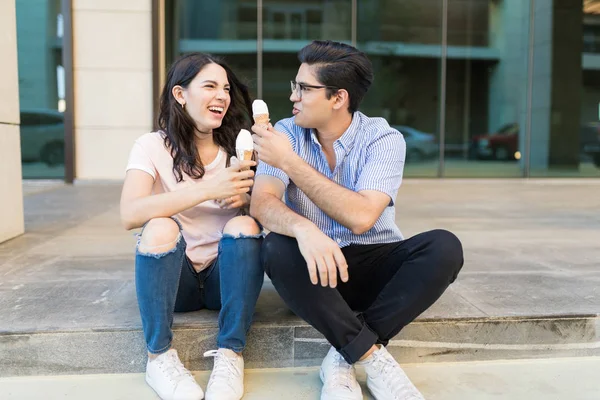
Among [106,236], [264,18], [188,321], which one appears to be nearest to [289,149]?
[188,321]

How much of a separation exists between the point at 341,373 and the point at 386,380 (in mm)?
178

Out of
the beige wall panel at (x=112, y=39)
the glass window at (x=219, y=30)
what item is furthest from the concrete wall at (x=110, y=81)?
the glass window at (x=219, y=30)

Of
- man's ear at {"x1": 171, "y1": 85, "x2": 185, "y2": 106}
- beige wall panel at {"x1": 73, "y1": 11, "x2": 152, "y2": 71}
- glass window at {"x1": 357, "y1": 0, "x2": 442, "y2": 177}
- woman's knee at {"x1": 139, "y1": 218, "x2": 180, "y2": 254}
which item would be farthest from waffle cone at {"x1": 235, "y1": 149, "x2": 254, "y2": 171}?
glass window at {"x1": 357, "y1": 0, "x2": 442, "y2": 177}

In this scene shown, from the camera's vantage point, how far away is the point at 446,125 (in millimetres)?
10391

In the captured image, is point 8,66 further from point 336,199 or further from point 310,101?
point 336,199

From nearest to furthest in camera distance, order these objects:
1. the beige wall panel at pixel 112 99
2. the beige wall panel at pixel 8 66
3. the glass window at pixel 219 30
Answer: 1. the beige wall panel at pixel 8 66
2. the beige wall panel at pixel 112 99
3. the glass window at pixel 219 30

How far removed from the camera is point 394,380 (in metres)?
2.15

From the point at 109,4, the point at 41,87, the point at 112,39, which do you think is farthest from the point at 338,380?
the point at 41,87

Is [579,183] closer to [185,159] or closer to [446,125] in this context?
[446,125]

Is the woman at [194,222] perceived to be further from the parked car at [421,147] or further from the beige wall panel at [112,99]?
the parked car at [421,147]

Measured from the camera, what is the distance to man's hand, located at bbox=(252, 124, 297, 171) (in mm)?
2227

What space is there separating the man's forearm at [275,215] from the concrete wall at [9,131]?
2767mm

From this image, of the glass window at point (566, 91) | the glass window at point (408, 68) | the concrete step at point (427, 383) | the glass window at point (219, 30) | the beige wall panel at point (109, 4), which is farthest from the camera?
the glass window at point (566, 91)

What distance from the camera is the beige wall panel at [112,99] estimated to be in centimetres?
892
